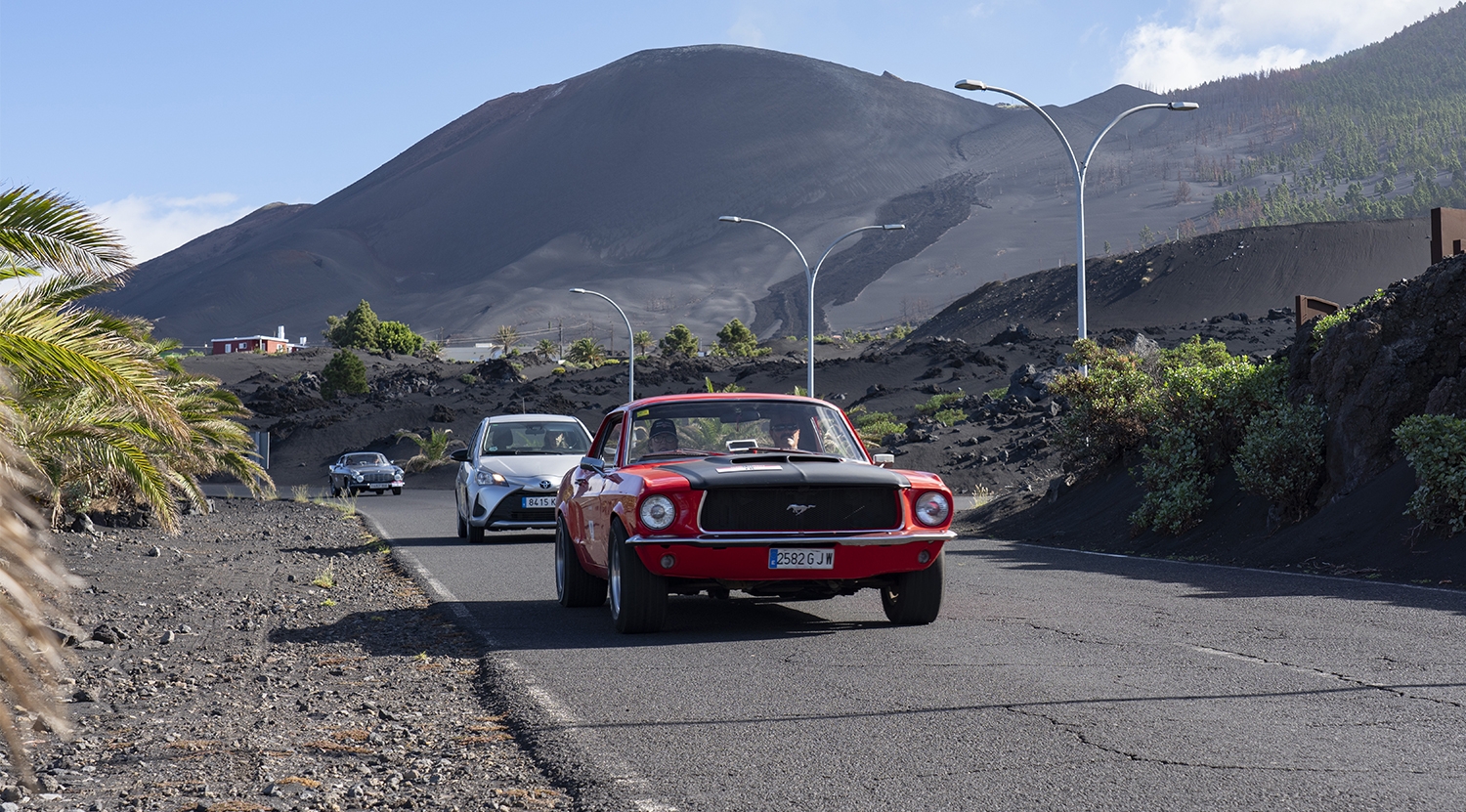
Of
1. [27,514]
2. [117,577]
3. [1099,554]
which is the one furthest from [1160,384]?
[27,514]

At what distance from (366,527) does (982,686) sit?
17815mm

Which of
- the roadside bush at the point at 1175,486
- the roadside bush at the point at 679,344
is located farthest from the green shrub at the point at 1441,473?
the roadside bush at the point at 679,344

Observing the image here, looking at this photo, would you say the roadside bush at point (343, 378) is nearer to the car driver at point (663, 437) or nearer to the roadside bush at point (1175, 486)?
the roadside bush at point (1175, 486)

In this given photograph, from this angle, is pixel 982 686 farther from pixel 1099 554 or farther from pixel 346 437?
pixel 346 437

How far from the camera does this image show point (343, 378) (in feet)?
274

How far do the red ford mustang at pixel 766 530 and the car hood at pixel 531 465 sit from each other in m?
7.96

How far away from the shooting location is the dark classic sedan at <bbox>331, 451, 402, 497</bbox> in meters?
41.4

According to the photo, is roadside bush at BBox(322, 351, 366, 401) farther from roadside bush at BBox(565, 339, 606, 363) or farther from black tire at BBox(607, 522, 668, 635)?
black tire at BBox(607, 522, 668, 635)

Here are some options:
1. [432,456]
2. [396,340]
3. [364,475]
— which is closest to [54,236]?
[364,475]

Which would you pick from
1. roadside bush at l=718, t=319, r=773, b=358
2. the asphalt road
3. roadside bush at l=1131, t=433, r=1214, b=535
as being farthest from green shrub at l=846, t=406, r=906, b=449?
roadside bush at l=718, t=319, r=773, b=358

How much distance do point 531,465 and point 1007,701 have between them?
477 inches

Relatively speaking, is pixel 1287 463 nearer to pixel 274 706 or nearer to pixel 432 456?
pixel 274 706

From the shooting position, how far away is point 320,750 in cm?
580

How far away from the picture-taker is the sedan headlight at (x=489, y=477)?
17609 millimetres
